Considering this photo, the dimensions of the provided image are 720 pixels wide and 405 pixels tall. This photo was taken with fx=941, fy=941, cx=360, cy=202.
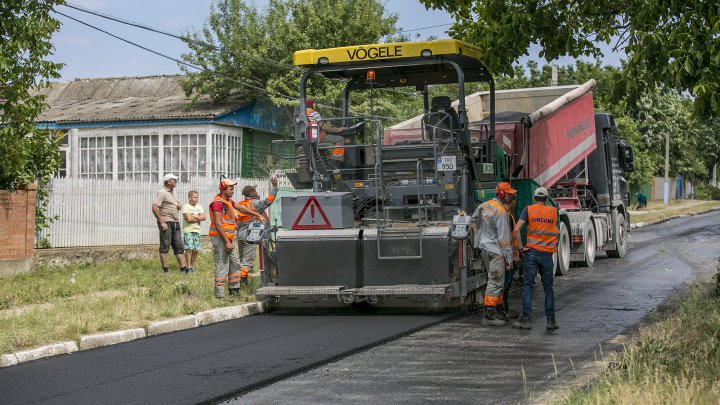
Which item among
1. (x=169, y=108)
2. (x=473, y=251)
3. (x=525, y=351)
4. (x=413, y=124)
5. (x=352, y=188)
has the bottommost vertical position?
(x=525, y=351)

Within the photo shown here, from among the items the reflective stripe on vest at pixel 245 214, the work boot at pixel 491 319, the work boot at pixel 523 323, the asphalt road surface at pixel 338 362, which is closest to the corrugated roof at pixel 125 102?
the reflective stripe on vest at pixel 245 214

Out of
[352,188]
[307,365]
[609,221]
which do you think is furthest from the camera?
[609,221]

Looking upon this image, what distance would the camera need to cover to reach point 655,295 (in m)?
14.0

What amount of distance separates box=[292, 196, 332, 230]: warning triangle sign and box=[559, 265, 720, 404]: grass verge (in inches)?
182

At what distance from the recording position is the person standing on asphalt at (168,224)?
17.1 metres

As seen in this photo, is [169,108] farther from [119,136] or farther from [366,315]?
[366,315]

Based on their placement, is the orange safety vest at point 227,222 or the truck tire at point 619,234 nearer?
the orange safety vest at point 227,222

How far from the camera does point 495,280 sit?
11.2m

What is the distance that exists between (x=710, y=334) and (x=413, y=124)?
700cm

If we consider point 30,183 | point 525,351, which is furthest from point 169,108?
point 525,351

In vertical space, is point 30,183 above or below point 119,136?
below

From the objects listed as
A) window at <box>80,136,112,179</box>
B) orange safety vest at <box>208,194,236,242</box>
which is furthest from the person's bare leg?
window at <box>80,136,112,179</box>

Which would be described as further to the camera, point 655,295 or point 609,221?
point 609,221

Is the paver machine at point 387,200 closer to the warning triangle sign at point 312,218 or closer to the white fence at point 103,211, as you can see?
the warning triangle sign at point 312,218
